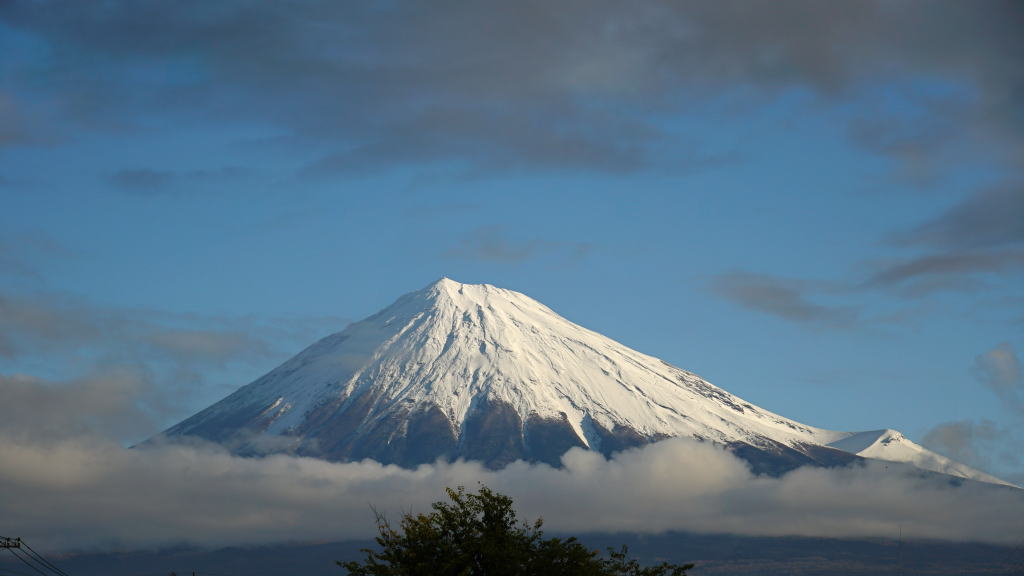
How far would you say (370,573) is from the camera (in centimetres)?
7075

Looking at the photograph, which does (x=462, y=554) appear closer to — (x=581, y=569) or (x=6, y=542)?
(x=581, y=569)

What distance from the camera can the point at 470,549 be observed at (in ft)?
228

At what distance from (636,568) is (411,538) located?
56.5 ft

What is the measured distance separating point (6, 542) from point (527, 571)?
85.0 feet

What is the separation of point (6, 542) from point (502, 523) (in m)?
24.7

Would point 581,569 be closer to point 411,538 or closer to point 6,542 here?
point 411,538

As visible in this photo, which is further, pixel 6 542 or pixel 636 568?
pixel 636 568

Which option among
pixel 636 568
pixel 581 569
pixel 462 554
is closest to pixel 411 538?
pixel 462 554

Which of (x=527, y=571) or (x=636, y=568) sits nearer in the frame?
(x=527, y=571)

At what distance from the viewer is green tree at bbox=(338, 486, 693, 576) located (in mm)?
68750

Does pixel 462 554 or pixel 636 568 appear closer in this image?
pixel 462 554

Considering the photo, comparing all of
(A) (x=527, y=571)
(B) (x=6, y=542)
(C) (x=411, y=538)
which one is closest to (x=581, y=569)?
(A) (x=527, y=571)

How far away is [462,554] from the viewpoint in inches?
2687

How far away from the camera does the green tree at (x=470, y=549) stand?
68.8 metres
